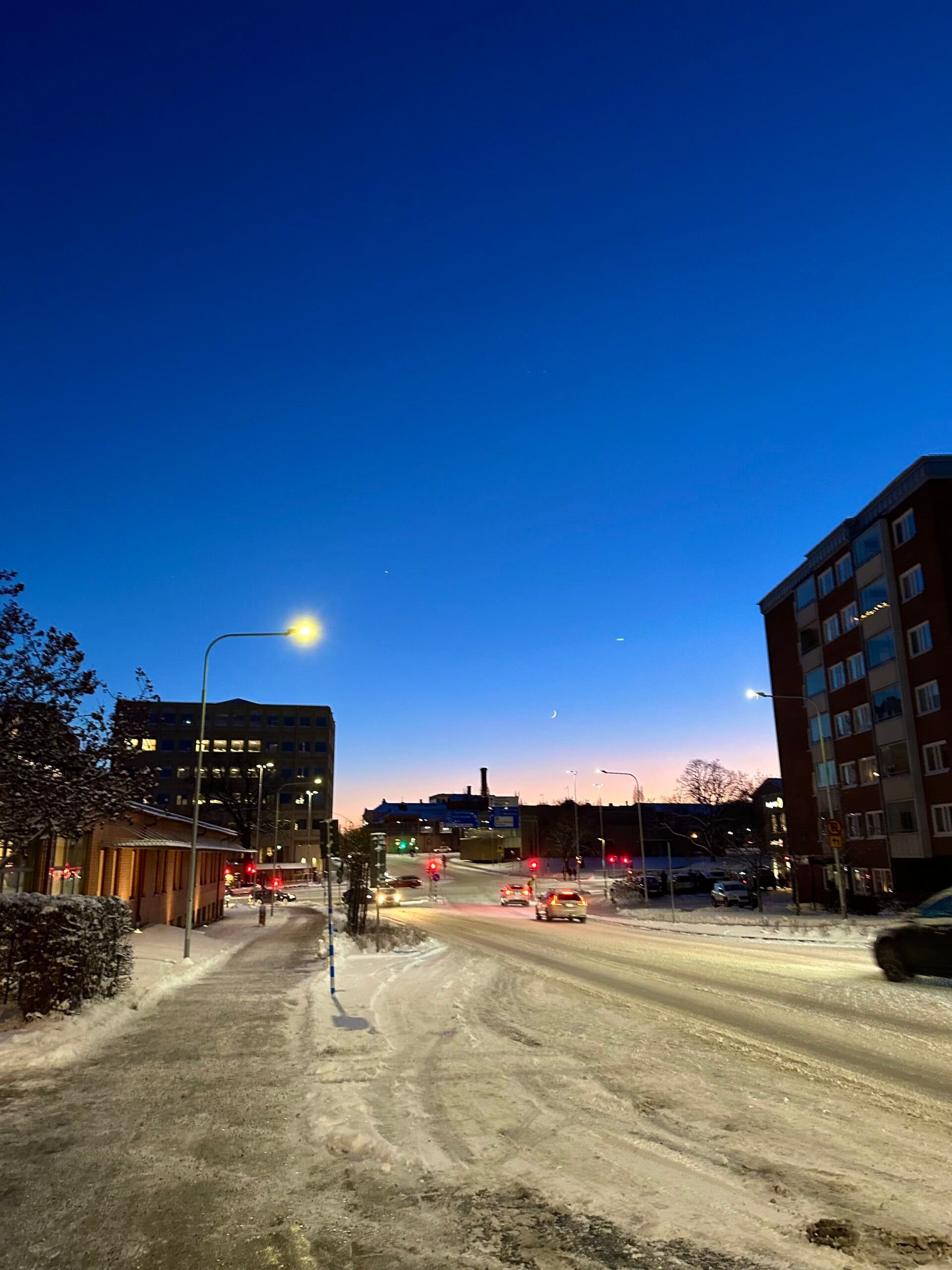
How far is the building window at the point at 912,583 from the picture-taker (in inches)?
1663

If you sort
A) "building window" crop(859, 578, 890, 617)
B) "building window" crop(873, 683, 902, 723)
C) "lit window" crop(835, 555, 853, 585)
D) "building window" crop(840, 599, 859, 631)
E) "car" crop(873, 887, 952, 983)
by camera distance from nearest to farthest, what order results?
"car" crop(873, 887, 952, 983), "building window" crop(873, 683, 902, 723), "building window" crop(859, 578, 890, 617), "building window" crop(840, 599, 859, 631), "lit window" crop(835, 555, 853, 585)

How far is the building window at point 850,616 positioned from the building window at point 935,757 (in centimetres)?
861

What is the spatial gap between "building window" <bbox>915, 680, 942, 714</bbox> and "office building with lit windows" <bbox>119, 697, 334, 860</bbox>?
91.0 metres

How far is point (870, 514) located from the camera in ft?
153

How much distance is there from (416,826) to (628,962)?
14244 centimetres

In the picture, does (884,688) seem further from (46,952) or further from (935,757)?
(46,952)

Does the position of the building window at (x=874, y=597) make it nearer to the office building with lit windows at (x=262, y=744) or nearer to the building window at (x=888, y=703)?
the building window at (x=888, y=703)

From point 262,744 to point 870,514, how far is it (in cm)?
10059

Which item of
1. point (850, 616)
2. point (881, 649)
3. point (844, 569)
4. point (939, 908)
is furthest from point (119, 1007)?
point (844, 569)

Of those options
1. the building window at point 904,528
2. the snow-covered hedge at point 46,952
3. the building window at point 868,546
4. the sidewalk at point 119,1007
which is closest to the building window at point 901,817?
the building window at point 868,546

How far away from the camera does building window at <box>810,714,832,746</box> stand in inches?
2051

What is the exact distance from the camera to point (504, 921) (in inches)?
1628

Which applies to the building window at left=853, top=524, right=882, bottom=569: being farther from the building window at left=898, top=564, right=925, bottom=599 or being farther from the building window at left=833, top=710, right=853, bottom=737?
the building window at left=833, top=710, right=853, bottom=737

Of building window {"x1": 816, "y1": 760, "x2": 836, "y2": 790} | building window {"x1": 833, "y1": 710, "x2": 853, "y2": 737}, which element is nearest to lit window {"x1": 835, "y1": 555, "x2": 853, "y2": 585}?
building window {"x1": 833, "y1": 710, "x2": 853, "y2": 737}
